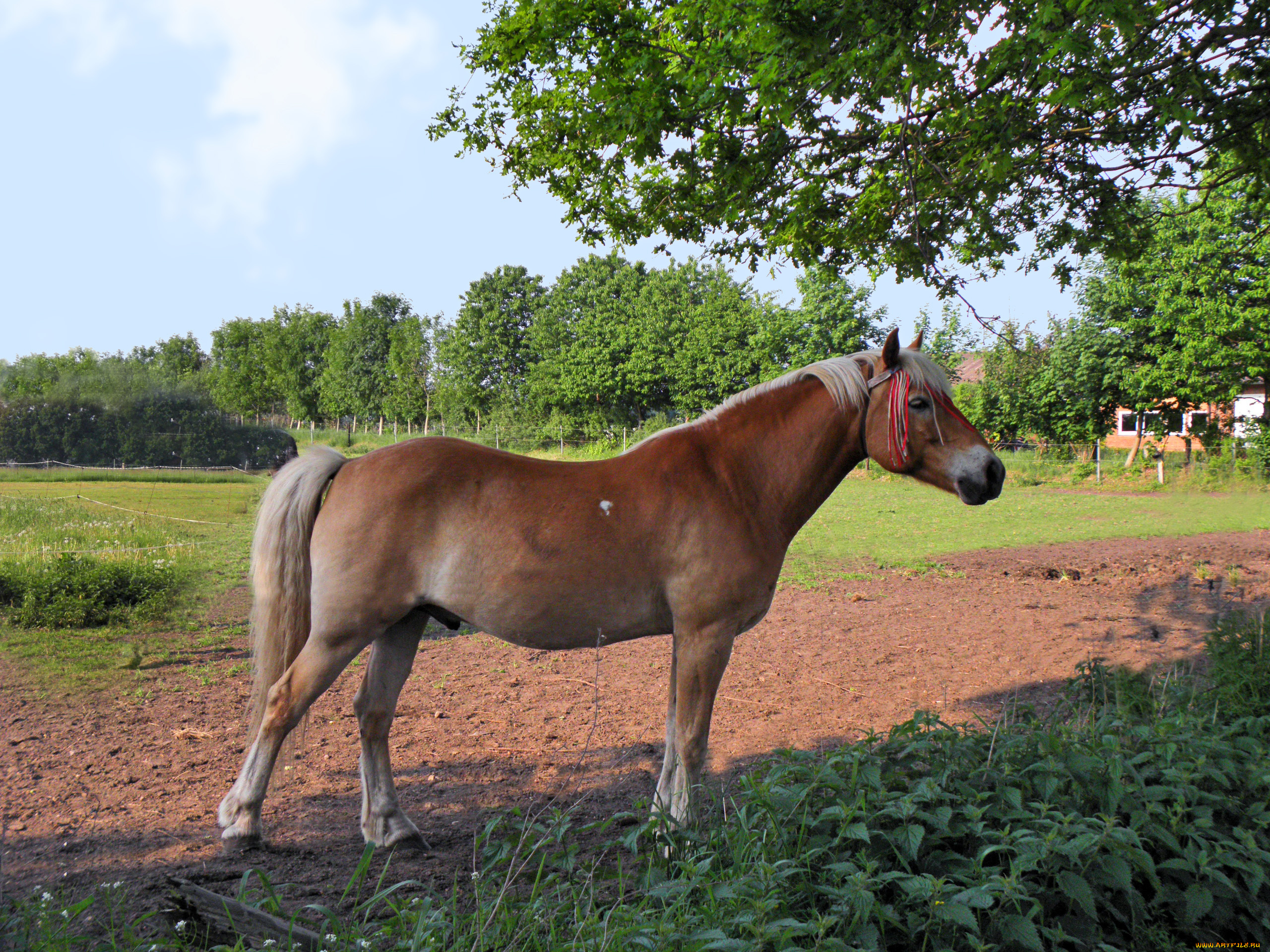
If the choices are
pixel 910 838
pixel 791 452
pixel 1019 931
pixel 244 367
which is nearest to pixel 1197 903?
pixel 1019 931

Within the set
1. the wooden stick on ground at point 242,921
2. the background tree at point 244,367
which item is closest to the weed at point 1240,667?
the wooden stick on ground at point 242,921

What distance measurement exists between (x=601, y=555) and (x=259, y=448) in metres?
5.86

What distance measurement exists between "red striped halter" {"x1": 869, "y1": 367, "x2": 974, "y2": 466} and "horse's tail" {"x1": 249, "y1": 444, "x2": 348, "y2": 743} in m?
2.52

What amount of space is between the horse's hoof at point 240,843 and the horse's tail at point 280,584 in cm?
43

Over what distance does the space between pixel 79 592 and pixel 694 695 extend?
6.49 metres

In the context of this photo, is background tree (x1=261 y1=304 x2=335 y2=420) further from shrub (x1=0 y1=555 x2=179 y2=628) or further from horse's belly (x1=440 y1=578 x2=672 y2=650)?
horse's belly (x1=440 y1=578 x2=672 y2=650)

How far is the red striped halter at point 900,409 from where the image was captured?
3168mm

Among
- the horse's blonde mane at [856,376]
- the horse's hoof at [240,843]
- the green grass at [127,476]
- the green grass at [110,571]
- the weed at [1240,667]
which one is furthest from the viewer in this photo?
the green grass at [127,476]

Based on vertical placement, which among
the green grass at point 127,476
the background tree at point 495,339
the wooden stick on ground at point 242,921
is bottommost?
the wooden stick on ground at point 242,921

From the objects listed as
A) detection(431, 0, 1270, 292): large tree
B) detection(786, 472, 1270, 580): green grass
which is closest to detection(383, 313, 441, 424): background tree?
A: detection(786, 472, 1270, 580): green grass

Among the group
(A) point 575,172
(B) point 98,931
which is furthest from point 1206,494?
(B) point 98,931

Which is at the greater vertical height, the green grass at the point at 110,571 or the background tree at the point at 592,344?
the background tree at the point at 592,344

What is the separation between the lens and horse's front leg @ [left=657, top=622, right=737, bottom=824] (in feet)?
10.0

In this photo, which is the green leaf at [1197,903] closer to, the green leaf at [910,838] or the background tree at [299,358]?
the green leaf at [910,838]
